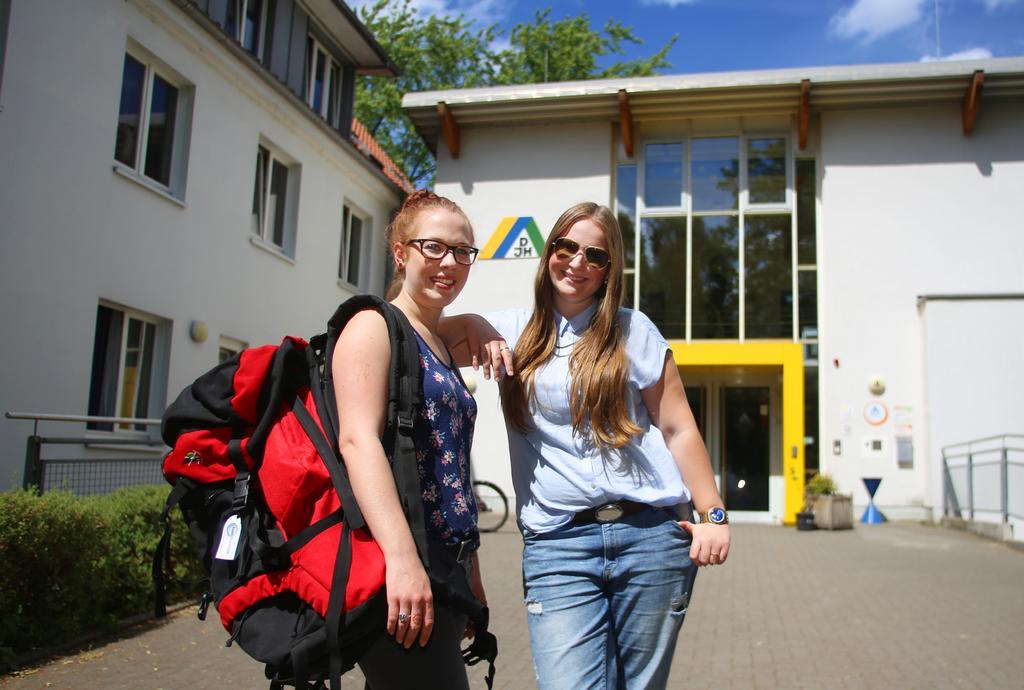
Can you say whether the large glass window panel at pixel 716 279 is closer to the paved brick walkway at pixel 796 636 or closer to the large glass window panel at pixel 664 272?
the large glass window panel at pixel 664 272

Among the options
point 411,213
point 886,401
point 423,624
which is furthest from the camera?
point 886,401

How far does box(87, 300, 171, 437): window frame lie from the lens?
10.7 meters

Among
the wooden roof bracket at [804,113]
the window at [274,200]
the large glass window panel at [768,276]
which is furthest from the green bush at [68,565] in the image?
the wooden roof bracket at [804,113]

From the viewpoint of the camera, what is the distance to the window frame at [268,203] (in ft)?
48.5

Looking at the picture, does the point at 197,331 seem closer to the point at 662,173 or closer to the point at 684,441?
the point at 662,173

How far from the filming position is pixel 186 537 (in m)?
6.96

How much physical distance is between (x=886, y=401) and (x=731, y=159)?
525 centimetres

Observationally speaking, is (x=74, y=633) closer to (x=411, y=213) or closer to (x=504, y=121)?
(x=411, y=213)

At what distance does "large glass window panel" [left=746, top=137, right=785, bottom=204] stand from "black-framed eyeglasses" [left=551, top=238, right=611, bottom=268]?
49.2ft

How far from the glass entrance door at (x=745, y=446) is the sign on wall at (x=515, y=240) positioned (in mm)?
4601

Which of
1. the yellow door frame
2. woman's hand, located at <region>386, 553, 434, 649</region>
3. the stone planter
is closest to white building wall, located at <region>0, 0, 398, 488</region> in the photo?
woman's hand, located at <region>386, 553, 434, 649</region>

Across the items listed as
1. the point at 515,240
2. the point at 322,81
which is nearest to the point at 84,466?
the point at 515,240

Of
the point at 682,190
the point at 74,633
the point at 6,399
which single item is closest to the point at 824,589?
the point at 74,633

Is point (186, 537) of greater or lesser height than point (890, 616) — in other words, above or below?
above
